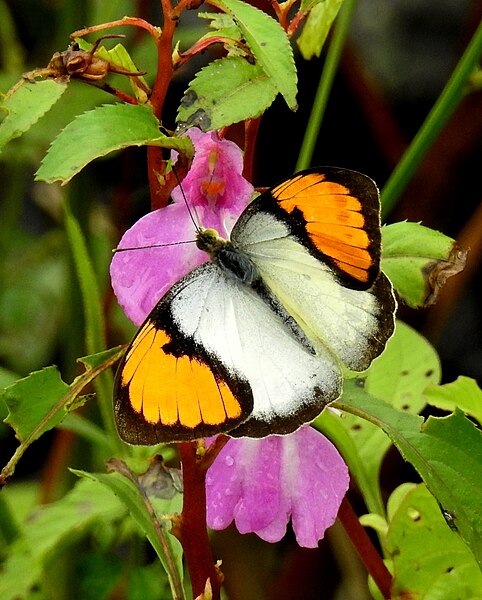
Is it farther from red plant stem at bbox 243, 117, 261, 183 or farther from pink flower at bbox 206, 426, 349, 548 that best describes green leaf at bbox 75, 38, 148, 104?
pink flower at bbox 206, 426, 349, 548

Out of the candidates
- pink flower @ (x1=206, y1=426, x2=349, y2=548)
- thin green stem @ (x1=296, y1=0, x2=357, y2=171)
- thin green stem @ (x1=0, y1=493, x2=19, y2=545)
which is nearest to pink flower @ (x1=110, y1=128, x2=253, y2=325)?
pink flower @ (x1=206, y1=426, x2=349, y2=548)

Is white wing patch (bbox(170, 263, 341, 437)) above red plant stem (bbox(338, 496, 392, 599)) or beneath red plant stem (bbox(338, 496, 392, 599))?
above

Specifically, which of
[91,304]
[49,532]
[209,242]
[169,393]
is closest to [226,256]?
[209,242]

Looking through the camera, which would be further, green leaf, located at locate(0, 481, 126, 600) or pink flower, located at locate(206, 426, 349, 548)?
green leaf, located at locate(0, 481, 126, 600)

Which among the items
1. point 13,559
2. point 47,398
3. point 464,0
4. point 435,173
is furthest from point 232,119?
point 464,0

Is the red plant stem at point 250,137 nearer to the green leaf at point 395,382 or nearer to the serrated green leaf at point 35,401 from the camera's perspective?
the serrated green leaf at point 35,401

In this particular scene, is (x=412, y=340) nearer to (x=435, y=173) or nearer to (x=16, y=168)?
(x=16, y=168)

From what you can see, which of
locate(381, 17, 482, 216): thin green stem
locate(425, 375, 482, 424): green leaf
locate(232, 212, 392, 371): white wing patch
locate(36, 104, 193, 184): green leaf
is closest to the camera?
locate(36, 104, 193, 184): green leaf

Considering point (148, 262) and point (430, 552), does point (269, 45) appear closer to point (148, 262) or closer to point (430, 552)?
point (148, 262)
